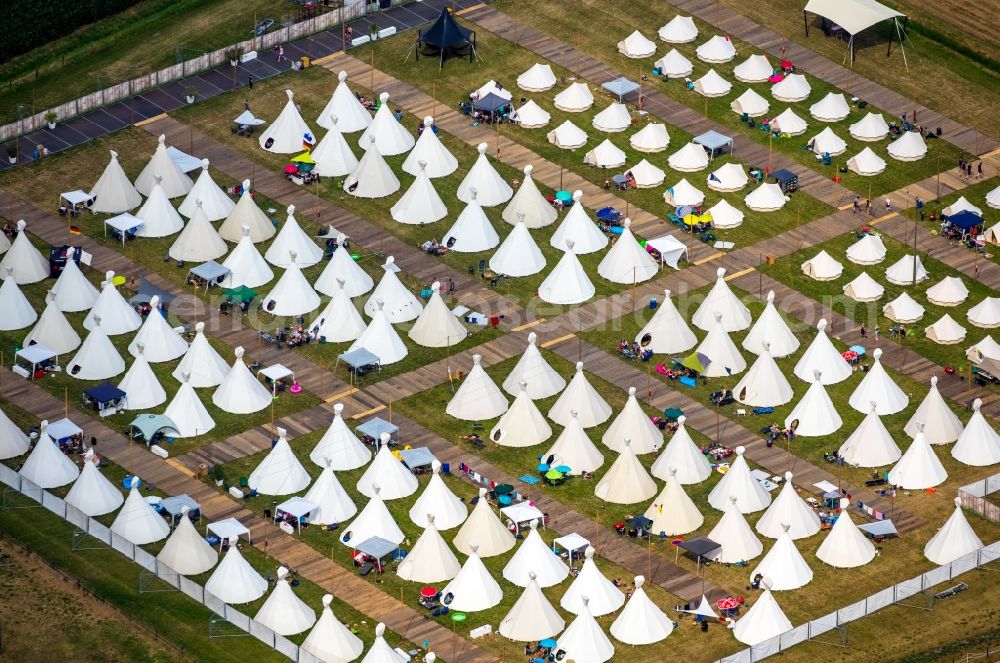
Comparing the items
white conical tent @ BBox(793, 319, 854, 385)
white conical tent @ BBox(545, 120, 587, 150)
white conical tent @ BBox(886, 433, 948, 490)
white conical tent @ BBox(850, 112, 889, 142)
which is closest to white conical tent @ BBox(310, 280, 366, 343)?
white conical tent @ BBox(545, 120, 587, 150)

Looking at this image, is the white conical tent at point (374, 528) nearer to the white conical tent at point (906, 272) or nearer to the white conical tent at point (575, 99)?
the white conical tent at point (906, 272)

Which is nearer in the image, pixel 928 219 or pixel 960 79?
pixel 928 219

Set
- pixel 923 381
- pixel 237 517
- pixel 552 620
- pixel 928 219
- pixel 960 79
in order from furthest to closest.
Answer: pixel 960 79
pixel 928 219
pixel 923 381
pixel 237 517
pixel 552 620

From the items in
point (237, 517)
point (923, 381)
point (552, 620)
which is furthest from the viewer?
point (923, 381)

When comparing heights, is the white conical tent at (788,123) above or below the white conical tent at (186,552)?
below

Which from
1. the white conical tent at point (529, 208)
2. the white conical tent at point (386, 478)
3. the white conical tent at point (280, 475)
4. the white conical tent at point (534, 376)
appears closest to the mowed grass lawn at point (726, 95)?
the white conical tent at point (529, 208)

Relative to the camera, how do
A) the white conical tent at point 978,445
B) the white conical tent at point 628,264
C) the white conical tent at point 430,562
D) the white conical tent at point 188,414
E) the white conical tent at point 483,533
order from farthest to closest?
the white conical tent at point 628,264 → the white conical tent at point 188,414 → the white conical tent at point 978,445 → the white conical tent at point 483,533 → the white conical tent at point 430,562

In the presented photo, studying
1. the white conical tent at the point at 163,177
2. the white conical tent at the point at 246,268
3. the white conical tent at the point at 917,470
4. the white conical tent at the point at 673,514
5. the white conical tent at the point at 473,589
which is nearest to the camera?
the white conical tent at the point at 473,589

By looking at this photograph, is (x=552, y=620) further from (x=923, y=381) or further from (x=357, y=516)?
(x=923, y=381)

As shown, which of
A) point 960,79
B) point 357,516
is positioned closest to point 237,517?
point 357,516
